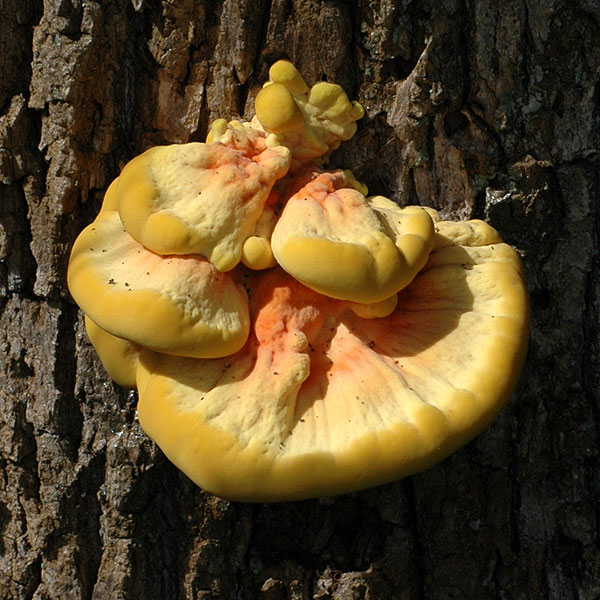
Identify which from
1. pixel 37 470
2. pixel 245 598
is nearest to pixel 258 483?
pixel 245 598

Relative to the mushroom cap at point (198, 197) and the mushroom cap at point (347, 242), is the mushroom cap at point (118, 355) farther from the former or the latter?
the mushroom cap at point (347, 242)

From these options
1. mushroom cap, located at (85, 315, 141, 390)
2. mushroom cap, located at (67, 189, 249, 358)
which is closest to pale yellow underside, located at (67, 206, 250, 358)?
mushroom cap, located at (67, 189, 249, 358)

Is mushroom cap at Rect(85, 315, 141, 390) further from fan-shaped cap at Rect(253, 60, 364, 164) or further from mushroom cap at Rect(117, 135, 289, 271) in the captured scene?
fan-shaped cap at Rect(253, 60, 364, 164)

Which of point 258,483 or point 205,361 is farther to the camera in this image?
point 205,361

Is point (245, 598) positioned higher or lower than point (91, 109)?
lower

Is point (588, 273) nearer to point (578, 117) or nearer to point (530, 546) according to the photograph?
point (578, 117)

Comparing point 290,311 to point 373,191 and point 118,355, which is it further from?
point 373,191

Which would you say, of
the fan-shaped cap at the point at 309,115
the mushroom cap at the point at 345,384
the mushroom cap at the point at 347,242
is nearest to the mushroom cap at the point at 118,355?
the mushroom cap at the point at 345,384
